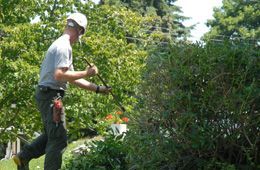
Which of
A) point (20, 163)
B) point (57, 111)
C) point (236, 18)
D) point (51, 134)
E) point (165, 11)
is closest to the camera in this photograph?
point (57, 111)

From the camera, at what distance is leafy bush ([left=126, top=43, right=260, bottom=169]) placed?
459 cm

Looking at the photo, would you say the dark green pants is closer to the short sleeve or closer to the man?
the man

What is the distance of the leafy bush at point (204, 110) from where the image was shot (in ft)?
15.1

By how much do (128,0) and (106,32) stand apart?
23.1 metres

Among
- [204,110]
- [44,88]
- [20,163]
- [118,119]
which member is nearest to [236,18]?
[118,119]

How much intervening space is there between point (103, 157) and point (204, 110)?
5.00 feet

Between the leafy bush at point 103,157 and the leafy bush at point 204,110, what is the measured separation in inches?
31.7

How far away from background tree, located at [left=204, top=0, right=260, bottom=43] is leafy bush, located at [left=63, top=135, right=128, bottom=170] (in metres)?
36.7

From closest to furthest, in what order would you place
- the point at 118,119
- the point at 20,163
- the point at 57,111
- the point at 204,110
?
1. the point at 204,110
2. the point at 57,111
3. the point at 20,163
4. the point at 118,119

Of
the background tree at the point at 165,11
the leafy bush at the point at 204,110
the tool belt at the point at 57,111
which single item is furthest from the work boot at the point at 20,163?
the background tree at the point at 165,11

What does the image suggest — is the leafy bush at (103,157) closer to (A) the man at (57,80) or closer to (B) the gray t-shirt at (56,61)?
(A) the man at (57,80)

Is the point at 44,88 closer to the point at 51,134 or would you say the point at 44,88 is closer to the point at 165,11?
the point at 51,134

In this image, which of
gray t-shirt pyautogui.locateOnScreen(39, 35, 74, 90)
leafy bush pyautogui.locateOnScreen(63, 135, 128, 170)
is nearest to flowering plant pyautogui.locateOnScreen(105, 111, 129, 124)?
leafy bush pyautogui.locateOnScreen(63, 135, 128, 170)

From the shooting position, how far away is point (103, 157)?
19.0ft
